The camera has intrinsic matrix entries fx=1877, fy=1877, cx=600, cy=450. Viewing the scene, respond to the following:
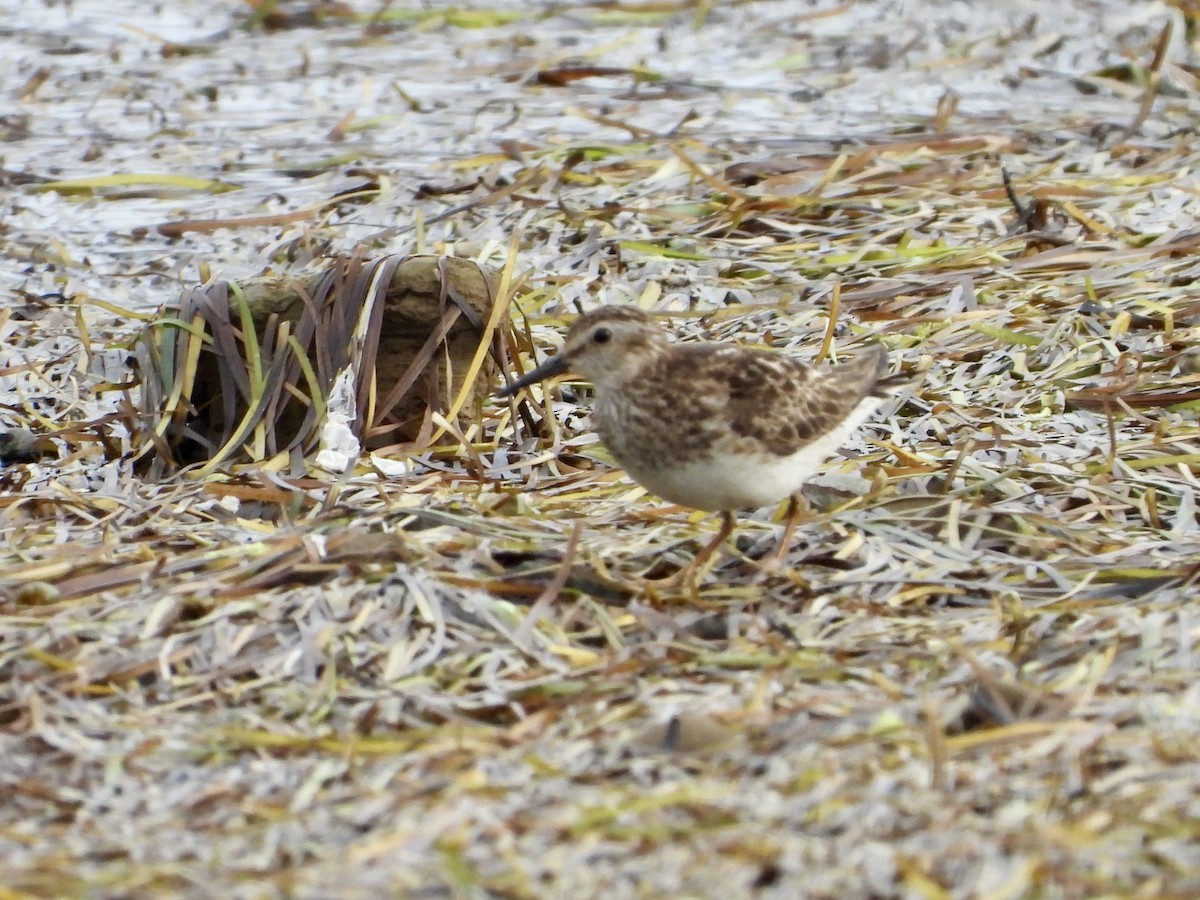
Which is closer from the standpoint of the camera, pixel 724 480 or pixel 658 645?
pixel 658 645

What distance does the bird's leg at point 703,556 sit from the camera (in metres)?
5.38

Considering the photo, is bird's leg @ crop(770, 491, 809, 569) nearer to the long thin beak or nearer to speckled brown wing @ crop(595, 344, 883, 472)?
speckled brown wing @ crop(595, 344, 883, 472)

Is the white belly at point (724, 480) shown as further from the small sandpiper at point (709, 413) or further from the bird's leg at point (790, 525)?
the bird's leg at point (790, 525)

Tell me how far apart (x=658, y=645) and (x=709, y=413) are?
2.94 feet

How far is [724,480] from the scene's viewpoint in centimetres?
542

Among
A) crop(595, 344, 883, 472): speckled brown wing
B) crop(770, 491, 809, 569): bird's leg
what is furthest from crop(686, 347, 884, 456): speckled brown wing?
crop(770, 491, 809, 569): bird's leg

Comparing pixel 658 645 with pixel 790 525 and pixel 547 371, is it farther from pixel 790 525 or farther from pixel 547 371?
pixel 547 371

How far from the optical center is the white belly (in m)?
5.43

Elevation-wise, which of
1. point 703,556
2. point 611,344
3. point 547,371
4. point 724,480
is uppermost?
point 611,344

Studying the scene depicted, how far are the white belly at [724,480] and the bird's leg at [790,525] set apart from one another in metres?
0.12

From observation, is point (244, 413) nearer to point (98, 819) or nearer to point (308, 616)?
point (308, 616)

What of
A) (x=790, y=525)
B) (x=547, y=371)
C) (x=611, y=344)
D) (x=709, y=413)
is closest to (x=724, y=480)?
(x=709, y=413)

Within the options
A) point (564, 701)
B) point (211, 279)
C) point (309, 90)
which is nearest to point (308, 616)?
point (564, 701)

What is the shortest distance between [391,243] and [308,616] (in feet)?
12.0
